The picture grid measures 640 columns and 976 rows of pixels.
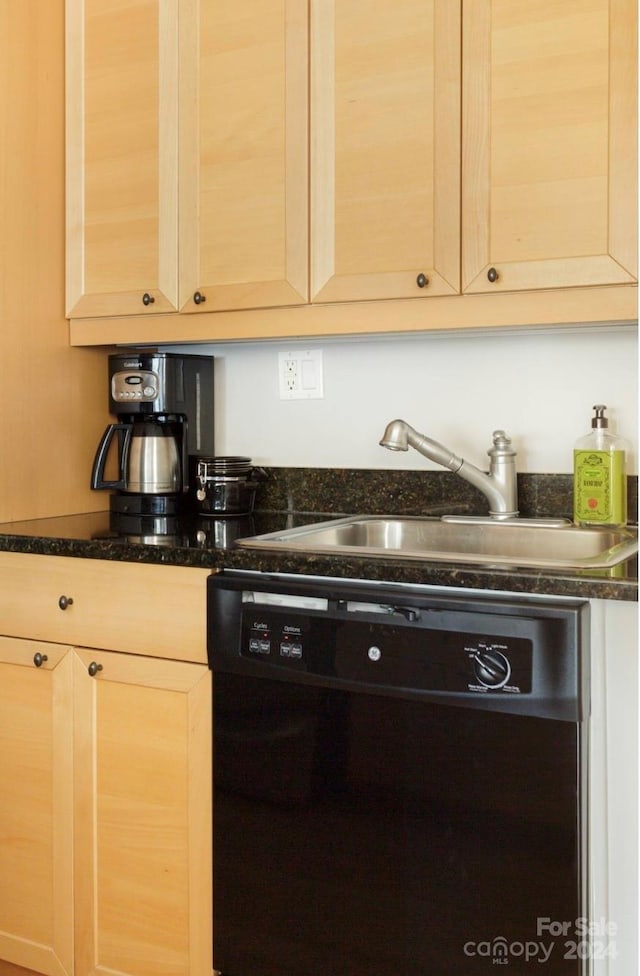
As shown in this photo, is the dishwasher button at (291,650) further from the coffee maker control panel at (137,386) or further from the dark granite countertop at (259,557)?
the coffee maker control panel at (137,386)

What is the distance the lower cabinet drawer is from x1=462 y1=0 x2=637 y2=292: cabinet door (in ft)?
2.65

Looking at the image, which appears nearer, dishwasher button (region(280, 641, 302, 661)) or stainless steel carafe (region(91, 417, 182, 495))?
dishwasher button (region(280, 641, 302, 661))

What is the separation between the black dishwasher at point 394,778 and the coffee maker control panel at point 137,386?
769mm

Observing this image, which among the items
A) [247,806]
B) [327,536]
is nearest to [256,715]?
[247,806]

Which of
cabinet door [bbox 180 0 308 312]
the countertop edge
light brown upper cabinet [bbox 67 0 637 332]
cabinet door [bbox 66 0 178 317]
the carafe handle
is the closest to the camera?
the countertop edge

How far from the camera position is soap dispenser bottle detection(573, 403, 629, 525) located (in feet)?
6.30

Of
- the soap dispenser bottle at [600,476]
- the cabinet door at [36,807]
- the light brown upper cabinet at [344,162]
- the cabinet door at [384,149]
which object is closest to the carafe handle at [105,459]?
the light brown upper cabinet at [344,162]

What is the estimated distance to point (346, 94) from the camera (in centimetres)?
194

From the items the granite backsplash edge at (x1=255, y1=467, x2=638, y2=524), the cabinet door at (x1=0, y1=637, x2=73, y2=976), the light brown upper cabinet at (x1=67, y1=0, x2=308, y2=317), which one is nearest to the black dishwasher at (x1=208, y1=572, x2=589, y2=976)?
the cabinet door at (x1=0, y1=637, x2=73, y2=976)

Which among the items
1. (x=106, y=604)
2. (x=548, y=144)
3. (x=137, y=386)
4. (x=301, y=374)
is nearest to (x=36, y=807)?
(x=106, y=604)

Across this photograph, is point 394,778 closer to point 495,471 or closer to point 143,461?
point 495,471

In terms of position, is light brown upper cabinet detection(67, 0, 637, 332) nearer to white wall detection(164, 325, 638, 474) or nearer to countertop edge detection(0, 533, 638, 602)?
white wall detection(164, 325, 638, 474)

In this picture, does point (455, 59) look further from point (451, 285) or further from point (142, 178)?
point (142, 178)

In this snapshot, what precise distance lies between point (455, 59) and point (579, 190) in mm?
362
